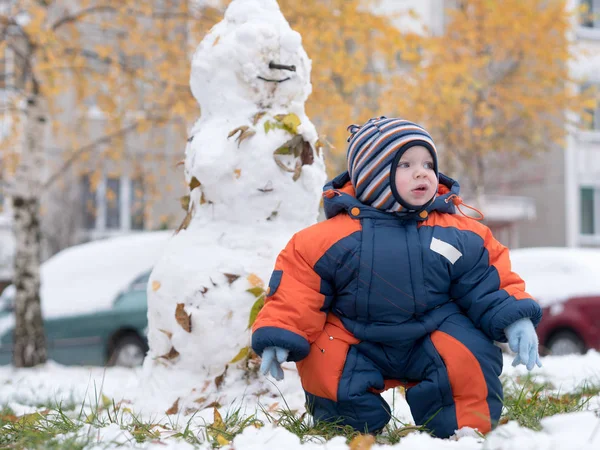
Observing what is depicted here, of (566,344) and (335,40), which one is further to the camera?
(566,344)

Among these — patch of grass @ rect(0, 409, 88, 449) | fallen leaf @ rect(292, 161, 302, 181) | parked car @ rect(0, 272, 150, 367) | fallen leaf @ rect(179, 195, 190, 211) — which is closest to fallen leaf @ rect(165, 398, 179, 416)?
patch of grass @ rect(0, 409, 88, 449)

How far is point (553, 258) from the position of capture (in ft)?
25.2

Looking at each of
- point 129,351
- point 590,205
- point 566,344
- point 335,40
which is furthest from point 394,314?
point 590,205

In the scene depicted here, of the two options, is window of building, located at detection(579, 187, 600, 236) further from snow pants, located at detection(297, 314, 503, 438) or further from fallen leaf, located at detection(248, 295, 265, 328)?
snow pants, located at detection(297, 314, 503, 438)

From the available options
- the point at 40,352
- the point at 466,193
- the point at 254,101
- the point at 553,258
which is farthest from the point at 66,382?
the point at 466,193

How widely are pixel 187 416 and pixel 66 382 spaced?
2.26 m

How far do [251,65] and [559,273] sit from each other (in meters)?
5.74

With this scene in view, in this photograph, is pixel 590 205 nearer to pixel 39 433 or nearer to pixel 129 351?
pixel 129 351

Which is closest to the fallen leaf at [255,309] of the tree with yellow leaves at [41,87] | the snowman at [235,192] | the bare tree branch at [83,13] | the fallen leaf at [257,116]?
the snowman at [235,192]

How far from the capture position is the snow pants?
2139 millimetres

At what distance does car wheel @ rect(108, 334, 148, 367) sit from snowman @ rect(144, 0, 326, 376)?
446 centimetres

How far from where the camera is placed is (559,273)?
298 inches

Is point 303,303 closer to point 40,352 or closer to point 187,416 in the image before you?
point 187,416

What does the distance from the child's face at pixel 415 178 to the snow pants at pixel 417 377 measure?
43 centimetres
